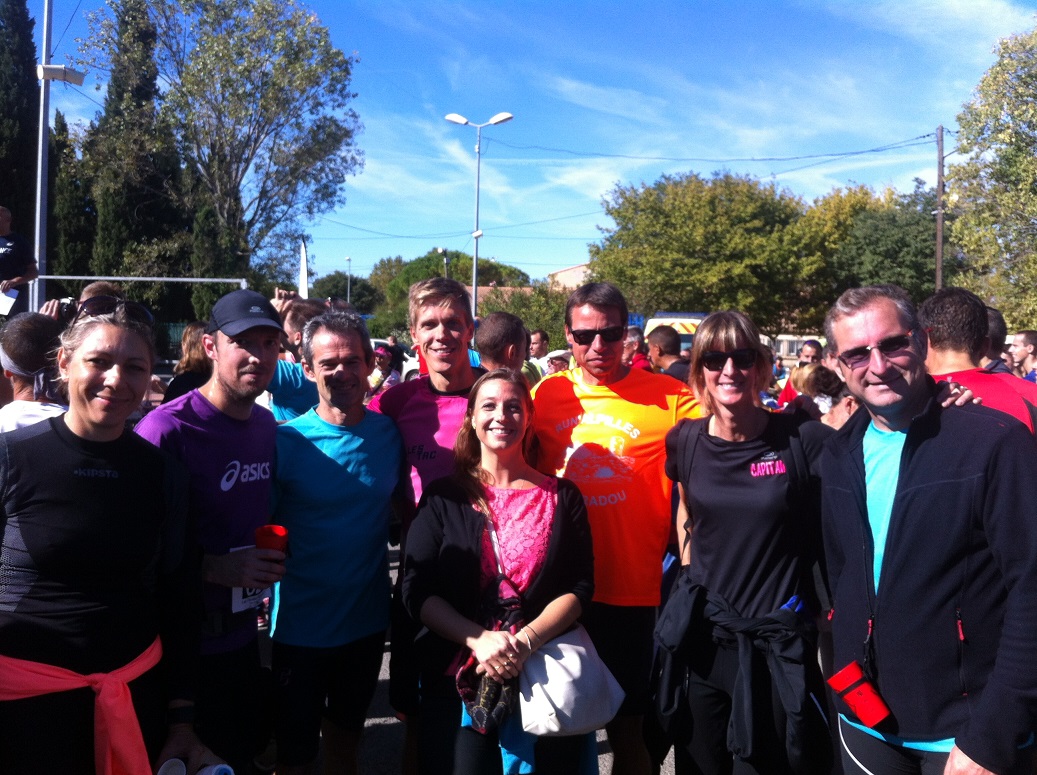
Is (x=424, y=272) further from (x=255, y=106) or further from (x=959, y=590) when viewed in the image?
(x=959, y=590)

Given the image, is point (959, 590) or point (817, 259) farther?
point (817, 259)

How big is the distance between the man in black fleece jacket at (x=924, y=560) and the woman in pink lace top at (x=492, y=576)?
877 mm

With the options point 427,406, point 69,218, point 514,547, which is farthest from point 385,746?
point 69,218

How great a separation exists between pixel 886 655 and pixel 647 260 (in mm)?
33352

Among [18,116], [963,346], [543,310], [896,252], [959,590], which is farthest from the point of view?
[896,252]

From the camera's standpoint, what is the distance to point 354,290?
80.0m

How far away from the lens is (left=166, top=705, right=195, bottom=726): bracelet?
243cm

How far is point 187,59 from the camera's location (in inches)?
1022

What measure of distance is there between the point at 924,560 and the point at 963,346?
6.59 feet

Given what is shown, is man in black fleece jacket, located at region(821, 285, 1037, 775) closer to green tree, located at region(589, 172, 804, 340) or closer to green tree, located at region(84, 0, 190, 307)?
green tree, located at region(84, 0, 190, 307)

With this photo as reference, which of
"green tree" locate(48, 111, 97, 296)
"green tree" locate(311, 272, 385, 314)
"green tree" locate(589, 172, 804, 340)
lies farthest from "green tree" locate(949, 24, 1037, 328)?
"green tree" locate(311, 272, 385, 314)

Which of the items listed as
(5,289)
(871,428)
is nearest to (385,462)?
(871,428)

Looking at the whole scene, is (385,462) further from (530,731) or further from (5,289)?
(5,289)

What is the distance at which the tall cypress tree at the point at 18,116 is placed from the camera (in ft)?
88.6
